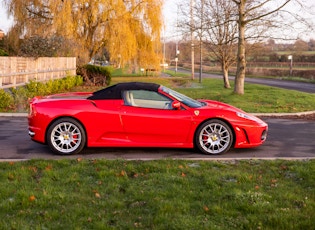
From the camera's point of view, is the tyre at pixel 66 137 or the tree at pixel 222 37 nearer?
the tyre at pixel 66 137

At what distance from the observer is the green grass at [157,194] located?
147 inches

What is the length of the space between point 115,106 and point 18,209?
3.11 meters

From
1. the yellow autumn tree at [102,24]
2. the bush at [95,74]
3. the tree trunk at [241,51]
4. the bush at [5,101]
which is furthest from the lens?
the bush at [95,74]

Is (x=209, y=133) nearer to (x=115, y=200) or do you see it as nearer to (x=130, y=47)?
(x=115, y=200)

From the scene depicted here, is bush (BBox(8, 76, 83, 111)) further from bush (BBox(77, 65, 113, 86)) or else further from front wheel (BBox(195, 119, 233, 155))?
front wheel (BBox(195, 119, 233, 155))

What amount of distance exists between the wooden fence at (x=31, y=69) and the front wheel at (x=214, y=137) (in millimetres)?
10080

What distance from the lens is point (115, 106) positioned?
6863 millimetres

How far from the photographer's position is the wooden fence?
1577 centimetres

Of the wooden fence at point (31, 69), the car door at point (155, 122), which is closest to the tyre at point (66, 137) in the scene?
the car door at point (155, 122)

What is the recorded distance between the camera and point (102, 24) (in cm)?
2814

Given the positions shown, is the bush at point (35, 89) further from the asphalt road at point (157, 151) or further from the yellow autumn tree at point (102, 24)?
the asphalt road at point (157, 151)

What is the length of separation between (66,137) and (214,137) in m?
2.56

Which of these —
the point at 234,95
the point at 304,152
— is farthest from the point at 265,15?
the point at 304,152

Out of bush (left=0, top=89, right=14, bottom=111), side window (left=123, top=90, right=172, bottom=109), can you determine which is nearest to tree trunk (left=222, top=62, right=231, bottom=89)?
bush (left=0, top=89, right=14, bottom=111)
